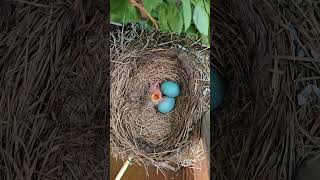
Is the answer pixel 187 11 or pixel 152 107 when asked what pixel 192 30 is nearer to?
pixel 187 11

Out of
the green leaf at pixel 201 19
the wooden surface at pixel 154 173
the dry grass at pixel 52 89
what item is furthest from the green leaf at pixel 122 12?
the wooden surface at pixel 154 173

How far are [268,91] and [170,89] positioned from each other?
241mm

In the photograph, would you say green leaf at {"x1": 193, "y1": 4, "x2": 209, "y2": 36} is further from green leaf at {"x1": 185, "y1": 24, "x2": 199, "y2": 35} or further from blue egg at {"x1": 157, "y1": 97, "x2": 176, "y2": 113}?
blue egg at {"x1": 157, "y1": 97, "x2": 176, "y2": 113}

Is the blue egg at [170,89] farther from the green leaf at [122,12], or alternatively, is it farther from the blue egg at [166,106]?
the green leaf at [122,12]

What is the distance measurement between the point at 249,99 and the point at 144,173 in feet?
1.05

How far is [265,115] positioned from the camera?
3.81 feet

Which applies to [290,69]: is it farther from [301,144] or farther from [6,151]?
[6,151]

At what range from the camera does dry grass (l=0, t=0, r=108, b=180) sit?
1170mm

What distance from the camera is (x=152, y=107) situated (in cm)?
121

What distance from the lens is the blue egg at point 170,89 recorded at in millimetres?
1199

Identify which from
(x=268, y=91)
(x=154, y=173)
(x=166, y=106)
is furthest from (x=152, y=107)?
(x=268, y=91)

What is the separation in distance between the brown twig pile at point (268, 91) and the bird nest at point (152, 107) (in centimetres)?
7

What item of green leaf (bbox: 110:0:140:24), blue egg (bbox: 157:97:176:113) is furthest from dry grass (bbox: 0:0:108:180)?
blue egg (bbox: 157:97:176:113)

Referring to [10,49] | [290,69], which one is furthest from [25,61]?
[290,69]
